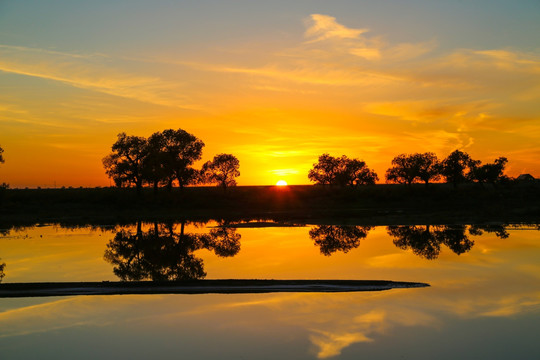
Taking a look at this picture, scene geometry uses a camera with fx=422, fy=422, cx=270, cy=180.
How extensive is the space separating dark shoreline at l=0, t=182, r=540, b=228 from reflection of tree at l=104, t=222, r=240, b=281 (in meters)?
17.5

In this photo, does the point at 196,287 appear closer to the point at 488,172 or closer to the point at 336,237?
the point at 336,237

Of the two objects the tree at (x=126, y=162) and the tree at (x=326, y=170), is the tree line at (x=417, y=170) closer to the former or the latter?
the tree at (x=326, y=170)

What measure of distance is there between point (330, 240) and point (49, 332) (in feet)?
90.0

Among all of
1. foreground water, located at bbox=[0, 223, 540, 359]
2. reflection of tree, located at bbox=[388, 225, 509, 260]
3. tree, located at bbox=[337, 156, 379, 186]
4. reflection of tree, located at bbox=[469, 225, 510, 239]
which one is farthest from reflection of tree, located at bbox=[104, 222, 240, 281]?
tree, located at bbox=[337, 156, 379, 186]

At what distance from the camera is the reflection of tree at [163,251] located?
26.0 meters

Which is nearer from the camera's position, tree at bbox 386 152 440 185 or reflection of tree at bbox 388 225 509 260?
reflection of tree at bbox 388 225 509 260

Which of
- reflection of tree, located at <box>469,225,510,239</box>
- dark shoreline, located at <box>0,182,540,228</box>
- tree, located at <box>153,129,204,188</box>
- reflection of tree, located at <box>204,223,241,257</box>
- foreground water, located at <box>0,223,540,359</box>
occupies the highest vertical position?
tree, located at <box>153,129,204,188</box>

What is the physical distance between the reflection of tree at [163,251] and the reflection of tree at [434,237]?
14.7m

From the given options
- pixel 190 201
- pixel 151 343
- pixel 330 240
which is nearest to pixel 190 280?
pixel 151 343

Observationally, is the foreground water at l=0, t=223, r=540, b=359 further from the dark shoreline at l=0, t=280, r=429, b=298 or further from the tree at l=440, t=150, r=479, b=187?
the tree at l=440, t=150, r=479, b=187

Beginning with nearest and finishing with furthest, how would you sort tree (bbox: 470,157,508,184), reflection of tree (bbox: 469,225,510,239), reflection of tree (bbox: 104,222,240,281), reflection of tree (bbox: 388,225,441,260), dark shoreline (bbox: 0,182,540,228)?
reflection of tree (bbox: 104,222,240,281) → reflection of tree (bbox: 388,225,441,260) → reflection of tree (bbox: 469,225,510,239) → dark shoreline (bbox: 0,182,540,228) → tree (bbox: 470,157,508,184)

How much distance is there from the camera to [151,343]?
48.3 ft

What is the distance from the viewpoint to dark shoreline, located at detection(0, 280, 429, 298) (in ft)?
68.3

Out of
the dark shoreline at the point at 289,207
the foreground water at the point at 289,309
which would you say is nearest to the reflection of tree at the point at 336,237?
the foreground water at the point at 289,309
